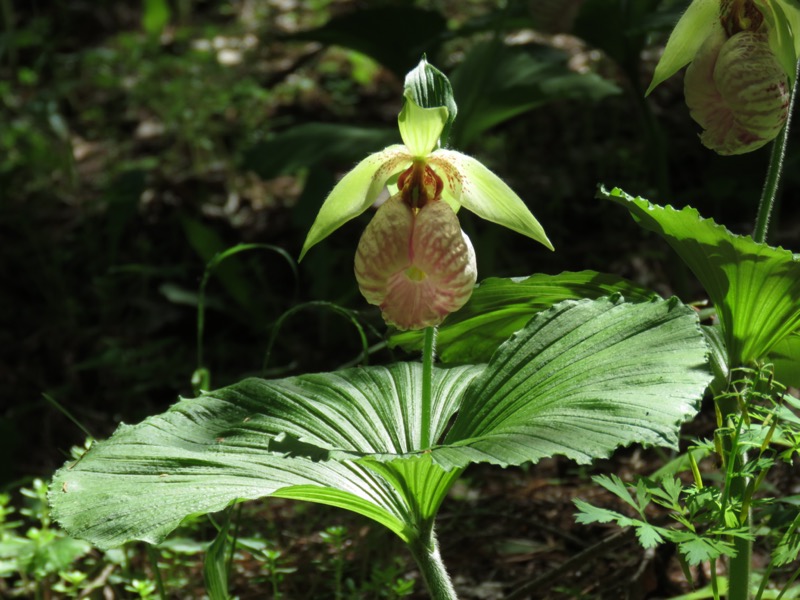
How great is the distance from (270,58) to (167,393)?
196 centimetres

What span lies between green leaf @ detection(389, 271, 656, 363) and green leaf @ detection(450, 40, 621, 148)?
1.01 meters

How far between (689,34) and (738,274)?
0.31 metres

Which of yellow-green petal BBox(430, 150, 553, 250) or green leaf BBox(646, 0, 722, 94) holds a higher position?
green leaf BBox(646, 0, 722, 94)

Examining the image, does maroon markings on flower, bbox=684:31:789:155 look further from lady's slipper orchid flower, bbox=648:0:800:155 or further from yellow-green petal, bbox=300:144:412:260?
yellow-green petal, bbox=300:144:412:260

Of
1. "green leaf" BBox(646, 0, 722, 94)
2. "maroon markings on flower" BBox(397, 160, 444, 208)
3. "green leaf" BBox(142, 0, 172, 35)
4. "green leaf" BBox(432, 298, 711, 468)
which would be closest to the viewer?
"green leaf" BBox(432, 298, 711, 468)

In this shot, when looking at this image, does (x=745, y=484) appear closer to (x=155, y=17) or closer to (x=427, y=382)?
(x=427, y=382)

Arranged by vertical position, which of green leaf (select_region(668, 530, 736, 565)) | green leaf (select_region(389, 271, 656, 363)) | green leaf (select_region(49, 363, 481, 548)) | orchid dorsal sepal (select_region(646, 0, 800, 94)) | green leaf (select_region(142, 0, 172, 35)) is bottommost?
green leaf (select_region(668, 530, 736, 565))

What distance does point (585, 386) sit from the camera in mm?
976

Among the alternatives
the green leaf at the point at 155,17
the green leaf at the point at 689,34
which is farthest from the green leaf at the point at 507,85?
the green leaf at the point at 155,17

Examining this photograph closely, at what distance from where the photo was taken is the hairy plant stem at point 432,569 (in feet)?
3.47

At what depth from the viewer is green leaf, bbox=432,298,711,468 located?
88cm

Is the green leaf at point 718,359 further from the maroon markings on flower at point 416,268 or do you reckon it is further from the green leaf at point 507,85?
the green leaf at point 507,85

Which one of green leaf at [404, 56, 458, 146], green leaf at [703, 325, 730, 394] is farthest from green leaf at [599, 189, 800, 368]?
green leaf at [404, 56, 458, 146]

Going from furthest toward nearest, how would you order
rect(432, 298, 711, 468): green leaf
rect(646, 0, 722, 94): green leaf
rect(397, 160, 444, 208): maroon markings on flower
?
rect(646, 0, 722, 94): green leaf
rect(397, 160, 444, 208): maroon markings on flower
rect(432, 298, 711, 468): green leaf
